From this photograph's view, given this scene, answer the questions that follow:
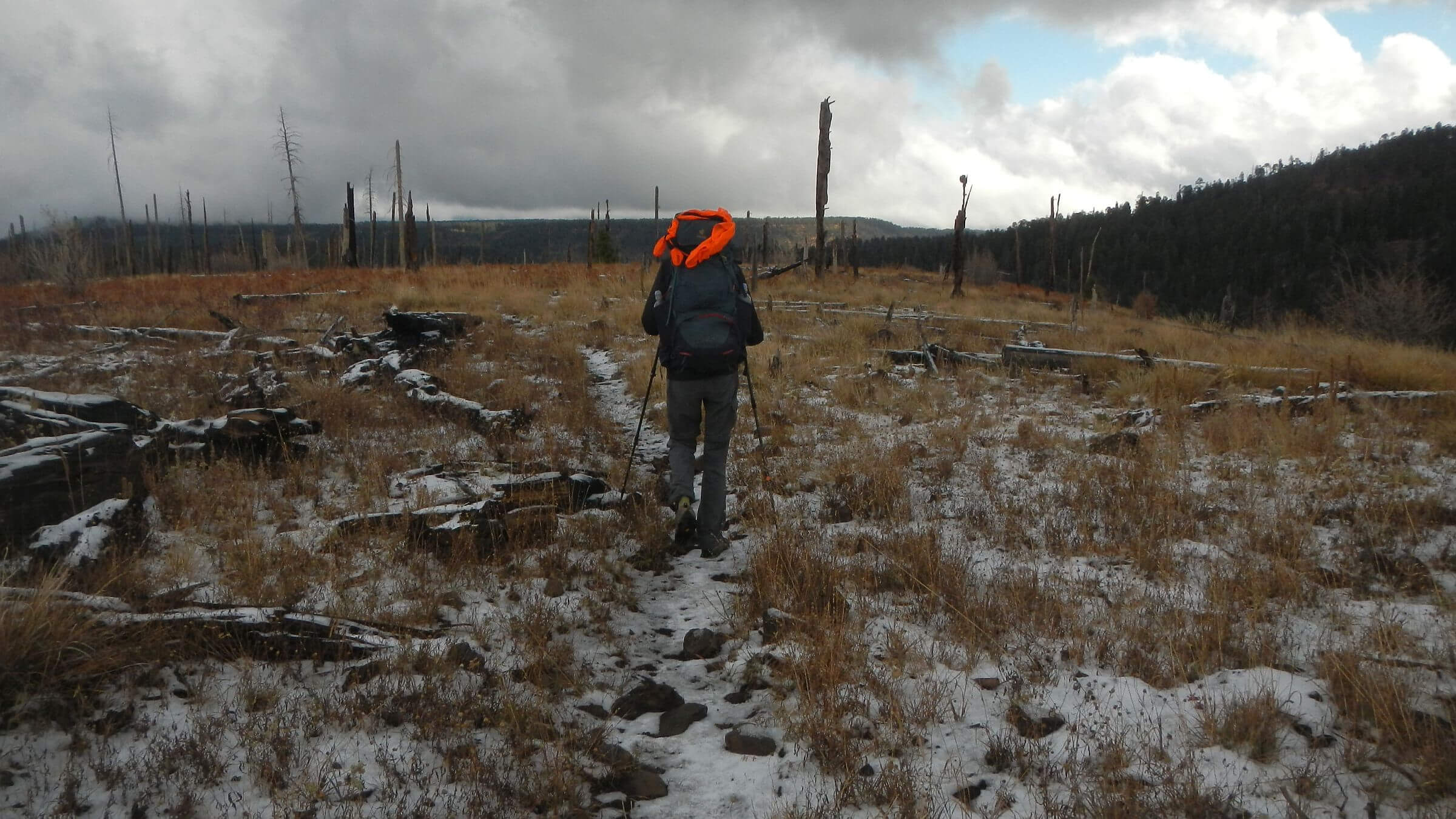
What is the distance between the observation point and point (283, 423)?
21.7 feet

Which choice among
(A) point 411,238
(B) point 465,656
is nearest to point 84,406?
(B) point 465,656

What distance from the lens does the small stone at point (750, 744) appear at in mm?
2857

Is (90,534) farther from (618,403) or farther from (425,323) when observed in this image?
(425,323)

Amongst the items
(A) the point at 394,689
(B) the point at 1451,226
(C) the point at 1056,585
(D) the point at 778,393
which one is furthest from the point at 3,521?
(B) the point at 1451,226

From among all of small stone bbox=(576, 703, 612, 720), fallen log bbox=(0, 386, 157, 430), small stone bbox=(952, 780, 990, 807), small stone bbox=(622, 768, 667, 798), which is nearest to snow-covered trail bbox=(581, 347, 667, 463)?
small stone bbox=(576, 703, 612, 720)

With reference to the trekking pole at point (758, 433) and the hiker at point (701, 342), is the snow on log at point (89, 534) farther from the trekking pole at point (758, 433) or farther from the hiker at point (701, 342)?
the trekking pole at point (758, 433)

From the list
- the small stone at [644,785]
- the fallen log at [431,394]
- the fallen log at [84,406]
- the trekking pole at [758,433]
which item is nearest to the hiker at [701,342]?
the trekking pole at [758,433]

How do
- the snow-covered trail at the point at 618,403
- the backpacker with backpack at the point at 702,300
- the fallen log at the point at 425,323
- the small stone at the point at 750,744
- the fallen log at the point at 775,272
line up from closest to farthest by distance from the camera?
1. the small stone at the point at 750,744
2. the backpacker with backpack at the point at 702,300
3. the snow-covered trail at the point at 618,403
4. the fallen log at the point at 775,272
5. the fallen log at the point at 425,323

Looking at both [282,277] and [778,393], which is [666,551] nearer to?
[778,393]

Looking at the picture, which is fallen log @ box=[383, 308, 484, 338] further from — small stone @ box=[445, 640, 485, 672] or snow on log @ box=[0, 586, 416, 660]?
small stone @ box=[445, 640, 485, 672]

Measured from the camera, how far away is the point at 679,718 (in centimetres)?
312

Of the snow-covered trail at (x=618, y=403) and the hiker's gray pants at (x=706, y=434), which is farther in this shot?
the snow-covered trail at (x=618, y=403)

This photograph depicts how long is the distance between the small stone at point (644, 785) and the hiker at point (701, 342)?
226 cm

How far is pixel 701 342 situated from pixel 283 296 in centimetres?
1939
